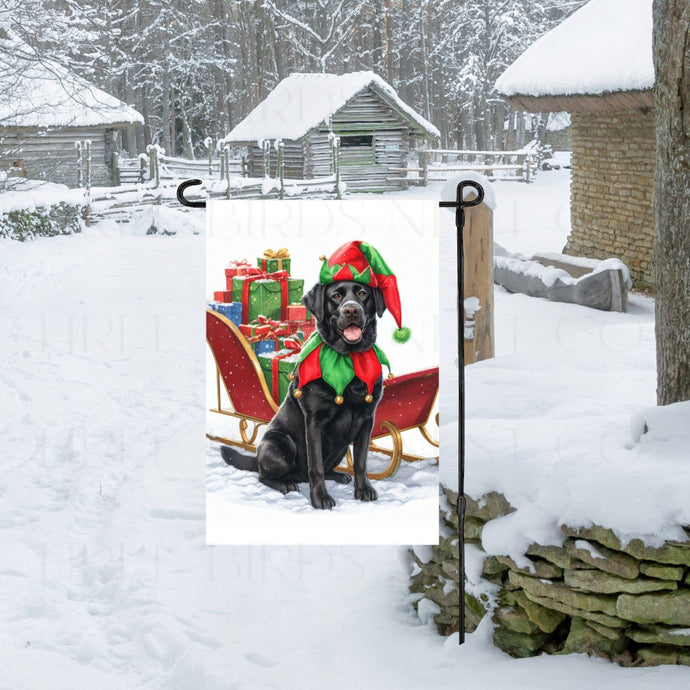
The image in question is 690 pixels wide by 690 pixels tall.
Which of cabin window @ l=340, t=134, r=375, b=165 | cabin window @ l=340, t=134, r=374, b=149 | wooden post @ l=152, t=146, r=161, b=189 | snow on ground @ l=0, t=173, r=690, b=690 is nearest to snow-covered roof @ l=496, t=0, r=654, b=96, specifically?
snow on ground @ l=0, t=173, r=690, b=690

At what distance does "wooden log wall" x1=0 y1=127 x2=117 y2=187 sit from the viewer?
960 inches

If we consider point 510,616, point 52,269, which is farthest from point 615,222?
point 510,616

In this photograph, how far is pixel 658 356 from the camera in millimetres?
4508

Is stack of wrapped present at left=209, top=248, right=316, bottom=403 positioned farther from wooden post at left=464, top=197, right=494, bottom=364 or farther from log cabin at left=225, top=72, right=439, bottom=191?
log cabin at left=225, top=72, right=439, bottom=191

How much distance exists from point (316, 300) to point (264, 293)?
19 cm

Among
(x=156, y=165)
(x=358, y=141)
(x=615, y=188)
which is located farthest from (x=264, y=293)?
(x=358, y=141)

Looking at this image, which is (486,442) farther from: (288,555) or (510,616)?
(288,555)

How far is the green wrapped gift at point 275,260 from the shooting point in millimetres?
3598

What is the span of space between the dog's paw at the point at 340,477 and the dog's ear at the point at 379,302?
1.99 ft

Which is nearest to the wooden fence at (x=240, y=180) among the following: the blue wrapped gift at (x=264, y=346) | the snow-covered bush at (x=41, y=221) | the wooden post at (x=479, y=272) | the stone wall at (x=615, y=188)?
the snow-covered bush at (x=41, y=221)

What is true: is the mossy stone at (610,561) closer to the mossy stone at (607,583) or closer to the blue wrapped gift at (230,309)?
the mossy stone at (607,583)

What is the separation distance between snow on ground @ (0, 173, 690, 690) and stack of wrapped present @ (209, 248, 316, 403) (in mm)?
1257

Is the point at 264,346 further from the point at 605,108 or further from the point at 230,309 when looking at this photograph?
the point at 605,108

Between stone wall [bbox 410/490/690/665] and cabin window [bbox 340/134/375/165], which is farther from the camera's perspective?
cabin window [bbox 340/134/375/165]
